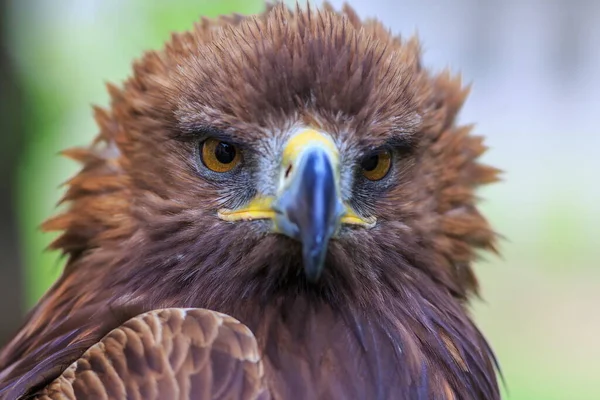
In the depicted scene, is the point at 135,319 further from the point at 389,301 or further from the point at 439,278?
the point at 439,278

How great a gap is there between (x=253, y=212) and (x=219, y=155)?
15 cm

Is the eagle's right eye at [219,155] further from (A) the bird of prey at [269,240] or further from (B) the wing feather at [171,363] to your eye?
(B) the wing feather at [171,363]

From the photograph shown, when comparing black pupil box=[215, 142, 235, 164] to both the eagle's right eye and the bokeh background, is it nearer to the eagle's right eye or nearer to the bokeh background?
the eagle's right eye

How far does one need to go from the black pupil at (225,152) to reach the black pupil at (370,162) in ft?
0.88

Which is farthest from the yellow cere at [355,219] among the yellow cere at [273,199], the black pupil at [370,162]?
the black pupil at [370,162]

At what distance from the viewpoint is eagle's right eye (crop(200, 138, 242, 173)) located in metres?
1.47

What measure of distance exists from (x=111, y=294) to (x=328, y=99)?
62 cm

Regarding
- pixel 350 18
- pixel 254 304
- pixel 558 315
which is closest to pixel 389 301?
pixel 254 304

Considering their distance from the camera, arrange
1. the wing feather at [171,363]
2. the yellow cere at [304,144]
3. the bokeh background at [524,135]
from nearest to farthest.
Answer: the wing feather at [171,363] < the yellow cere at [304,144] < the bokeh background at [524,135]

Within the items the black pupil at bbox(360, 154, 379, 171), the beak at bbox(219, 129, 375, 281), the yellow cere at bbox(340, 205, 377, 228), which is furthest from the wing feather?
the black pupil at bbox(360, 154, 379, 171)

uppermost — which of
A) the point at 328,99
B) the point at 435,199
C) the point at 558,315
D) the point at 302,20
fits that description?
the point at 302,20

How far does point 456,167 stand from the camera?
5.73ft

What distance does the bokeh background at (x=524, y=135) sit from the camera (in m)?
4.16

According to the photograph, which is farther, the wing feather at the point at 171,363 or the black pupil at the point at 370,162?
the black pupil at the point at 370,162
